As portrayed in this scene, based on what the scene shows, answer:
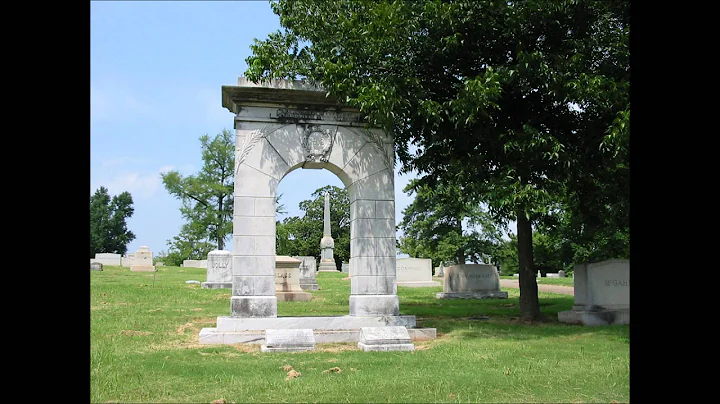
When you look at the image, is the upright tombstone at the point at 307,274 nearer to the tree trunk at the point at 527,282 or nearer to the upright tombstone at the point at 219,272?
the upright tombstone at the point at 219,272

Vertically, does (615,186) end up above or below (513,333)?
above

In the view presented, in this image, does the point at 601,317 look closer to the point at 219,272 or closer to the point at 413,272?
the point at 219,272

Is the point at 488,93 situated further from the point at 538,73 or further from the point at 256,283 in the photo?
the point at 256,283

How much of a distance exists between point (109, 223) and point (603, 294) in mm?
85809

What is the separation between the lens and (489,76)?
1008 cm

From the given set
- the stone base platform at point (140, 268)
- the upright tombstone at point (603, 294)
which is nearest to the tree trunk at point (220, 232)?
the stone base platform at point (140, 268)

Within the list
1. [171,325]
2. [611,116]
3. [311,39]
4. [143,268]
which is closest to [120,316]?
[171,325]

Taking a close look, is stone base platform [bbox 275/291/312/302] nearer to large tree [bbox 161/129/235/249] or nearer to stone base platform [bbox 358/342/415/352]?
stone base platform [bbox 358/342/415/352]

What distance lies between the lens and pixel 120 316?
12969mm

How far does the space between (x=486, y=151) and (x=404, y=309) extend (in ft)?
20.6

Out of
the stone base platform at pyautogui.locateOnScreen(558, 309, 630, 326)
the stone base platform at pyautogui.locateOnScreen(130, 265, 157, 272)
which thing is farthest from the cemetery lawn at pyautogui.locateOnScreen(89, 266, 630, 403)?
the stone base platform at pyautogui.locateOnScreen(130, 265, 157, 272)

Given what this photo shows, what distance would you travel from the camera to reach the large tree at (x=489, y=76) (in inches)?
403

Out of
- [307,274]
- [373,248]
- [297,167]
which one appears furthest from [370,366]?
[307,274]

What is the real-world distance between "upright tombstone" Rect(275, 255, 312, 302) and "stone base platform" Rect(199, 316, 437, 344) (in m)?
8.02
